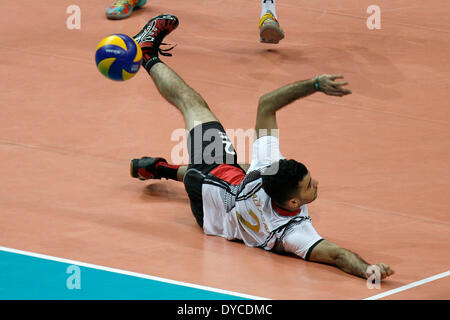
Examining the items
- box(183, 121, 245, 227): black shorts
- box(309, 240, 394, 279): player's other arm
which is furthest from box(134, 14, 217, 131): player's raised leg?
box(309, 240, 394, 279): player's other arm

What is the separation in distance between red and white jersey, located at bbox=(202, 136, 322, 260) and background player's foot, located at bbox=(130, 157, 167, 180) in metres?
0.88

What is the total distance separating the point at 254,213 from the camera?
21.2ft

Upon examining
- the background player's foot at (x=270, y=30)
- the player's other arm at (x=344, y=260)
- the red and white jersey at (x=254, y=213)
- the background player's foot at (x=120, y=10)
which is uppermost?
the background player's foot at (x=120, y=10)

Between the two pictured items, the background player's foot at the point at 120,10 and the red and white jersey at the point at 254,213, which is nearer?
the red and white jersey at the point at 254,213

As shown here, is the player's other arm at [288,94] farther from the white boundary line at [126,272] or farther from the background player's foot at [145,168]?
the white boundary line at [126,272]

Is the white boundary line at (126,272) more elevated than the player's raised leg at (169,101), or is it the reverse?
the player's raised leg at (169,101)

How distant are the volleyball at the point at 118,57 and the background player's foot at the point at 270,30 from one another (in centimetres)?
353

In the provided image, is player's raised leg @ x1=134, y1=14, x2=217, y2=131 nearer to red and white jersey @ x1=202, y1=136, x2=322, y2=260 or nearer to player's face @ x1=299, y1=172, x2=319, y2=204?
red and white jersey @ x1=202, y1=136, x2=322, y2=260

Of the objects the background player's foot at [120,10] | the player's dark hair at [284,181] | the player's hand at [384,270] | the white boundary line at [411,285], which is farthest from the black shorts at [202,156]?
the background player's foot at [120,10]

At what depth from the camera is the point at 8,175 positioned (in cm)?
784

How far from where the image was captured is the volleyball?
25.0ft

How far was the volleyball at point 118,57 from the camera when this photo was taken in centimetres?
762

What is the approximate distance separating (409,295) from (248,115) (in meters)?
3.96
